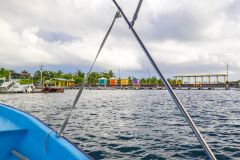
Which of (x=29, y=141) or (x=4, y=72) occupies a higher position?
(x=4, y=72)

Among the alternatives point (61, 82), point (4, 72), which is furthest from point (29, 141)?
point (61, 82)

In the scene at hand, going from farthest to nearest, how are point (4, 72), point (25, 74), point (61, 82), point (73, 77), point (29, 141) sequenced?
point (73, 77) < point (25, 74) < point (61, 82) < point (4, 72) < point (29, 141)

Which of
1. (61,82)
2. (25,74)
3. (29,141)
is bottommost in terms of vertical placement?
(29,141)

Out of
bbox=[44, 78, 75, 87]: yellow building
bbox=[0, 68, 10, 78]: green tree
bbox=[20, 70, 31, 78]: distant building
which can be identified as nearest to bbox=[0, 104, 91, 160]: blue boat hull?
bbox=[0, 68, 10, 78]: green tree

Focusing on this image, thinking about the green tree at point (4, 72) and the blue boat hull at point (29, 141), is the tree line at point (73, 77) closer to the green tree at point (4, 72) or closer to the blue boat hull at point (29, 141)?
the green tree at point (4, 72)

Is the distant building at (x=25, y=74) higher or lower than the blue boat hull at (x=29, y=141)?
higher

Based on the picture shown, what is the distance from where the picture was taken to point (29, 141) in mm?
4047

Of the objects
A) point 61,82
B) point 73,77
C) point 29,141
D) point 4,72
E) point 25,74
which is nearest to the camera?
point 29,141

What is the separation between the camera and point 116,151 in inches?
323

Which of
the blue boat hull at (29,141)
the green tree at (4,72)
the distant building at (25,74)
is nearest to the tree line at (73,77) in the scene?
the distant building at (25,74)

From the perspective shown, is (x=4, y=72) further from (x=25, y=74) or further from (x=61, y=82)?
(x=61, y=82)

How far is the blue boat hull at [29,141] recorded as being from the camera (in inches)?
133

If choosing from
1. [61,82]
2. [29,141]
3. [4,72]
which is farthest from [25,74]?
[29,141]

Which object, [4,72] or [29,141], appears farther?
[4,72]
